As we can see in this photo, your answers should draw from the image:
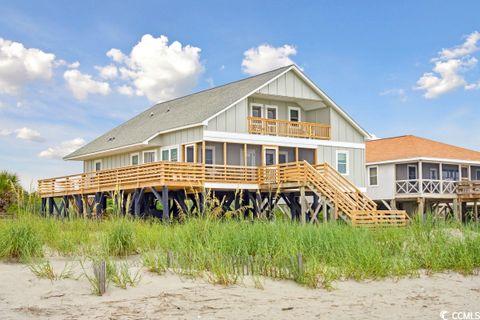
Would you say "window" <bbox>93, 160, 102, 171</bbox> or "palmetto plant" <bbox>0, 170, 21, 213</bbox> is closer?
"palmetto plant" <bbox>0, 170, 21, 213</bbox>

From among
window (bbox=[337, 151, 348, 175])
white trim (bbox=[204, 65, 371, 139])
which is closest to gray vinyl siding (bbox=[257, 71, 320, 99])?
white trim (bbox=[204, 65, 371, 139])

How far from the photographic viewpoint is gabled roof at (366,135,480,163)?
129ft

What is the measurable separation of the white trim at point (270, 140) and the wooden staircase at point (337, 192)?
164cm

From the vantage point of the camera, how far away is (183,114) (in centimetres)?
3269

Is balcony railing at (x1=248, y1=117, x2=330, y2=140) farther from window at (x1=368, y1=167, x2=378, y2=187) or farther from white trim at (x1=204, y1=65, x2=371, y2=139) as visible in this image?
window at (x1=368, y1=167, x2=378, y2=187)

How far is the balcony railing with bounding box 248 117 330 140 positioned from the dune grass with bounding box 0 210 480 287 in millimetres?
16345

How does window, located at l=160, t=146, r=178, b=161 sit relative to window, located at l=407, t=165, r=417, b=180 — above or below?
above

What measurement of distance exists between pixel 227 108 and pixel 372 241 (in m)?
16.3

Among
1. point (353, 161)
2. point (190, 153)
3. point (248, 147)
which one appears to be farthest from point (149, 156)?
→ point (353, 161)

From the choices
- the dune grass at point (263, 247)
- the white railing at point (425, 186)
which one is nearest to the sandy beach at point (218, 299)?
the dune grass at point (263, 247)

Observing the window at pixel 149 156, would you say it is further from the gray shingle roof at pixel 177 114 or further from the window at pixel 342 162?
the window at pixel 342 162

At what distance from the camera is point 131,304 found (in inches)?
394

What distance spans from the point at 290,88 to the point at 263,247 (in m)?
20.3

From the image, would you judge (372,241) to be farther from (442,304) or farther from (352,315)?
(352,315)
